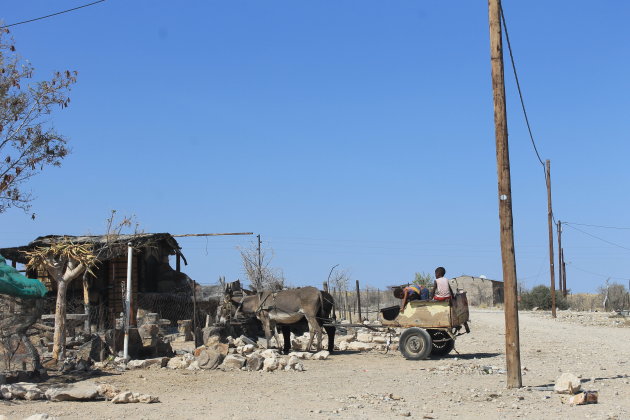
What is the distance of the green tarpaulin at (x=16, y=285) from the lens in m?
14.1

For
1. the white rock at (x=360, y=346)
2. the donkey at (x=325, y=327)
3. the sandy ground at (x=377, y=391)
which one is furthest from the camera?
the white rock at (x=360, y=346)

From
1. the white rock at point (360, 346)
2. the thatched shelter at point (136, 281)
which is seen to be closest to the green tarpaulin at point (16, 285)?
the white rock at point (360, 346)

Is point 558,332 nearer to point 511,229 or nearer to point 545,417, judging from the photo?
point 511,229

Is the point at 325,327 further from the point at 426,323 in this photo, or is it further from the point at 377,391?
the point at 377,391

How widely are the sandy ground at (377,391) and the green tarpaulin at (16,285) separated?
216 centimetres

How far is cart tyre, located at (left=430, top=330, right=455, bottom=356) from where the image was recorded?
61.7ft

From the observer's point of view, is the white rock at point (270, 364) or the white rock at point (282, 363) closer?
the white rock at point (270, 364)

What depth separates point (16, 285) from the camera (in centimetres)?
1427

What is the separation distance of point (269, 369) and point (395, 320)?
4.06m

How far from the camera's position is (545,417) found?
10.1 m

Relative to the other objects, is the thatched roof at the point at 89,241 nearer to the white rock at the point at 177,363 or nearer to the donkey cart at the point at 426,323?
the white rock at the point at 177,363

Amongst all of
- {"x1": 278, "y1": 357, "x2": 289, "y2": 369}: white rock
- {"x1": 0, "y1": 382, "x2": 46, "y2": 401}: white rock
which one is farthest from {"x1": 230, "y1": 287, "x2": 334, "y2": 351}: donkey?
{"x1": 0, "y1": 382, "x2": 46, "y2": 401}: white rock

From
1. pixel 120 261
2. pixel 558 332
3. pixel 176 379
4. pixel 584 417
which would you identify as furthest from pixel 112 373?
pixel 558 332

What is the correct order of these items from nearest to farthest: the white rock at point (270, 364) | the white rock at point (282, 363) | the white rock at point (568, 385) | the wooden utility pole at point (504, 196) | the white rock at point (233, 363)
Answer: the white rock at point (568, 385)
the wooden utility pole at point (504, 196)
the white rock at point (270, 364)
the white rock at point (282, 363)
the white rock at point (233, 363)
